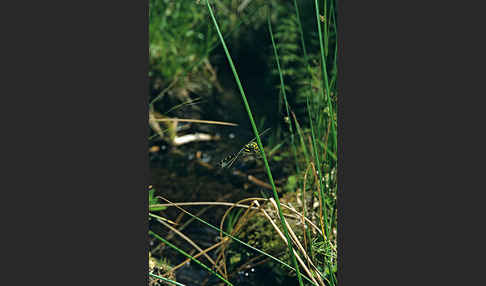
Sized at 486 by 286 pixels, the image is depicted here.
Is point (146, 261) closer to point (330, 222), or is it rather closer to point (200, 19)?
point (330, 222)

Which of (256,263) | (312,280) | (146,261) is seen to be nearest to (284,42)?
(256,263)

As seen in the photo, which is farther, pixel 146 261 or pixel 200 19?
pixel 200 19

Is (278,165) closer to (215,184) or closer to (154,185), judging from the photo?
(215,184)

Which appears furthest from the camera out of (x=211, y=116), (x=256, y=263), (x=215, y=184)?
(x=211, y=116)

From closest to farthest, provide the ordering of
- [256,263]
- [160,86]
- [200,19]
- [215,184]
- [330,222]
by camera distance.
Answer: [330,222], [256,263], [215,184], [160,86], [200,19]

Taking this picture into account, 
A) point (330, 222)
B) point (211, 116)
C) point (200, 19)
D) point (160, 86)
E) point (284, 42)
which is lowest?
point (330, 222)

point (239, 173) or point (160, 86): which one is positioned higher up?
point (160, 86)
